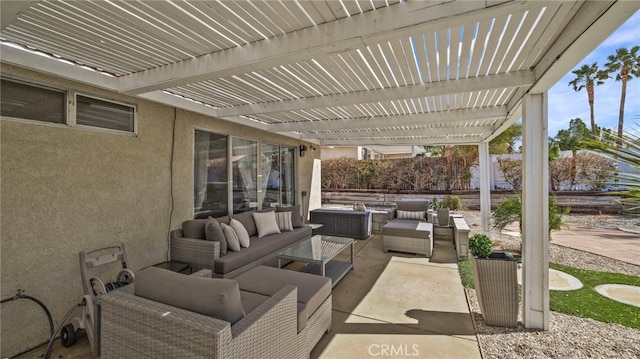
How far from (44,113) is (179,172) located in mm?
1760

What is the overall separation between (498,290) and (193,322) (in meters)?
3.11

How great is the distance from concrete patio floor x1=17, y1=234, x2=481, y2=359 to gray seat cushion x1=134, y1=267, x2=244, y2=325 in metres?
1.27

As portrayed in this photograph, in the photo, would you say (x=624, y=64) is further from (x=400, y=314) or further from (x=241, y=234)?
(x=241, y=234)

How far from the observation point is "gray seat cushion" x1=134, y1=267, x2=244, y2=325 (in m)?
1.77

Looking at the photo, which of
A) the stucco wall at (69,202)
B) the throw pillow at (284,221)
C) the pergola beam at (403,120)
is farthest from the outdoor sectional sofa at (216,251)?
the pergola beam at (403,120)

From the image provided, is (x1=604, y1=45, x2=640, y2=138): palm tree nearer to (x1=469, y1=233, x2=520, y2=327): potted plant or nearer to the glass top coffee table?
(x1=469, y1=233, x2=520, y2=327): potted plant

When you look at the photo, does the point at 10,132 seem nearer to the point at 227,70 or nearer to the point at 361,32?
the point at 227,70

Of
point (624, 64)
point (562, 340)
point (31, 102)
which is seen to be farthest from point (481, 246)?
point (624, 64)

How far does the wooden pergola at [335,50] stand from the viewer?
77.2 inches

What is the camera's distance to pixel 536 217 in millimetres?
2918

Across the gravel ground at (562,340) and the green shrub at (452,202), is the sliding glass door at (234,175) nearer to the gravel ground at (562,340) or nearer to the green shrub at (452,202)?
the gravel ground at (562,340)

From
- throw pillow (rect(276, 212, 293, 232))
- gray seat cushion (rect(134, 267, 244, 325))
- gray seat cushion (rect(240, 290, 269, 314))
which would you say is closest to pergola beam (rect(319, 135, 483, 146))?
throw pillow (rect(276, 212, 293, 232))

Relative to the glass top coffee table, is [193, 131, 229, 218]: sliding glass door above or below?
above

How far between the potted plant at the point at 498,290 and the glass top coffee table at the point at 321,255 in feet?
6.15
